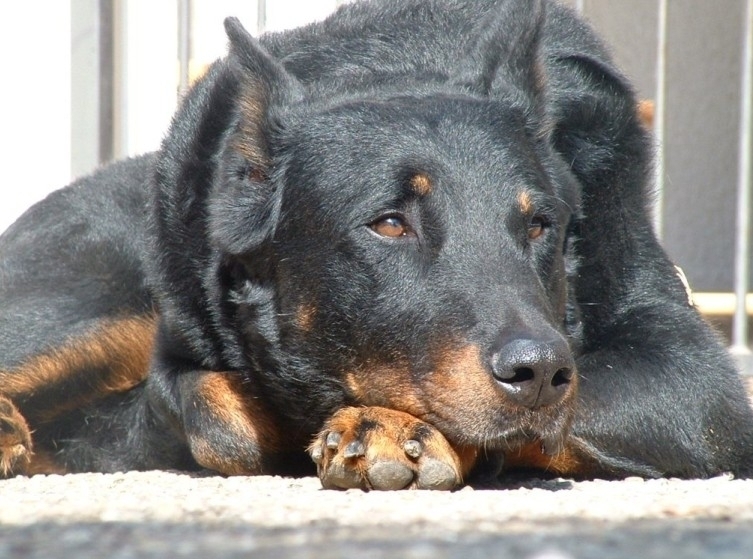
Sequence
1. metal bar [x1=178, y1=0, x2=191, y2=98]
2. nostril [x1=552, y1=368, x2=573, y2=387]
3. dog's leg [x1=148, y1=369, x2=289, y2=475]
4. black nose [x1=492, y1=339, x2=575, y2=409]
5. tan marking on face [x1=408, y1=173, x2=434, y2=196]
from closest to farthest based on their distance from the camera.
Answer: black nose [x1=492, y1=339, x2=575, y2=409]
nostril [x1=552, y1=368, x2=573, y2=387]
tan marking on face [x1=408, y1=173, x2=434, y2=196]
dog's leg [x1=148, y1=369, x2=289, y2=475]
metal bar [x1=178, y1=0, x2=191, y2=98]

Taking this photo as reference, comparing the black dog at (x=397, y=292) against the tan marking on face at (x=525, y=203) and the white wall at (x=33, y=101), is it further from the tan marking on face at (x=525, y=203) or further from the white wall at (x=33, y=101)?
the white wall at (x=33, y=101)

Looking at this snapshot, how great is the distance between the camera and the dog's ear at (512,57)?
376 cm

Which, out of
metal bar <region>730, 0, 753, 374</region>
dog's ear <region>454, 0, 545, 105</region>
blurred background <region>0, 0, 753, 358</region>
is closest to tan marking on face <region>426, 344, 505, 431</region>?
dog's ear <region>454, 0, 545, 105</region>

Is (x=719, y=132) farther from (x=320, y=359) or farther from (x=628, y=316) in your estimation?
(x=320, y=359)

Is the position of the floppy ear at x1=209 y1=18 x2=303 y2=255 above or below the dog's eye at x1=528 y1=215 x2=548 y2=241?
above

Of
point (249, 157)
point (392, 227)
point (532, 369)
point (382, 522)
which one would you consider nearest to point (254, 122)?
point (249, 157)

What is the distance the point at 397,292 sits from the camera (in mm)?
3201

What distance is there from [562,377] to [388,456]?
0.48 m

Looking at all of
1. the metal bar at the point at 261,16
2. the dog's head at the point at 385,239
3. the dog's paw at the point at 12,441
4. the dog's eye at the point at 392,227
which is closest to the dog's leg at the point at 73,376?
the dog's paw at the point at 12,441

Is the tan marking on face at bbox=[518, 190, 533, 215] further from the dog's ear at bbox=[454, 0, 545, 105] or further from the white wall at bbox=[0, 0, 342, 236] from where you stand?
the white wall at bbox=[0, 0, 342, 236]

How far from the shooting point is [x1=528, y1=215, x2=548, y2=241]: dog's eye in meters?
3.37

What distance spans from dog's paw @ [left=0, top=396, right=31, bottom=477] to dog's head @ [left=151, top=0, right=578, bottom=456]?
65cm

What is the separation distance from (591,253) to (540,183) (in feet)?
1.70

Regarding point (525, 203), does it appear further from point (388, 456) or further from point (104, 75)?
point (104, 75)
